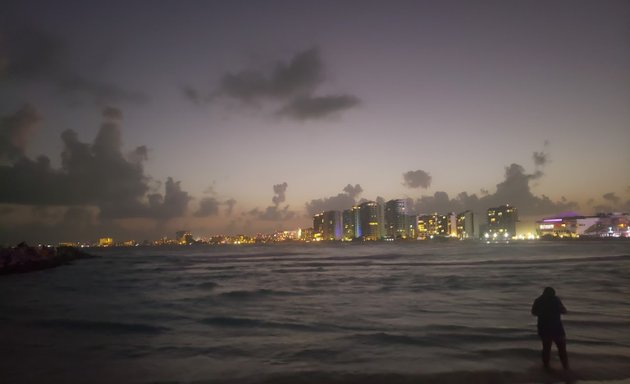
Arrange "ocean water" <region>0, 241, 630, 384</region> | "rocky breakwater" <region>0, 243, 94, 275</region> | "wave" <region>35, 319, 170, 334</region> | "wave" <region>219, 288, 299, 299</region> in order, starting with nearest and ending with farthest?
"ocean water" <region>0, 241, 630, 384</region>
"wave" <region>35, 319, 170, 334</region>
"wave" <region>219, 288, 299, 299</region>
"rocky breakwater" <region>0, 243, 94, 275</region>

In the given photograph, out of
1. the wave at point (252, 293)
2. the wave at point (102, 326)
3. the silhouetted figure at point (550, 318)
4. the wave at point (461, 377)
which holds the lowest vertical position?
the wave at point (252, 293)

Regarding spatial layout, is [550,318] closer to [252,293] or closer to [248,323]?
[248,323]

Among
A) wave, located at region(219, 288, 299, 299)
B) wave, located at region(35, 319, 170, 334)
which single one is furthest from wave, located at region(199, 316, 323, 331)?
wave, located at region(219, 288, 299, 299)

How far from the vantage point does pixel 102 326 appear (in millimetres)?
19844

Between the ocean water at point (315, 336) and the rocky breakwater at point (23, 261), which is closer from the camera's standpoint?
the ocean water at point (315, 336)

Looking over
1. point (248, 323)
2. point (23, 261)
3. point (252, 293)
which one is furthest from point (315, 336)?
point (23, 261)

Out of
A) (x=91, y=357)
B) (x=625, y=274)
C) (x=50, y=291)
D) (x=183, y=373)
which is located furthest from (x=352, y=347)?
(x=625, y=274)

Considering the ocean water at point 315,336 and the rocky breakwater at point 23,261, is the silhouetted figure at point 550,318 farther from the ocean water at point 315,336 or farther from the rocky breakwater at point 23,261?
the rocky breakwater at point 23,261

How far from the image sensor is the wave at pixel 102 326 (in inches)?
739

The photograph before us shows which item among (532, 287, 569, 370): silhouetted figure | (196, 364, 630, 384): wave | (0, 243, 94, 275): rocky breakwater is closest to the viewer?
(196, 364, 630, 384): wave

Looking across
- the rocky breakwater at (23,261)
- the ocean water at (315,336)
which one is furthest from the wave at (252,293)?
the rocky breakwater at (23,261)

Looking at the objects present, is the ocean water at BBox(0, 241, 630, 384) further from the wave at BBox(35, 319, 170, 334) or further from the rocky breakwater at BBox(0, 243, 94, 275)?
the rocky breakwater at BBox(0, 243, 94, 275)

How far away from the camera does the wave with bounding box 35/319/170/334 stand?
18781 mm

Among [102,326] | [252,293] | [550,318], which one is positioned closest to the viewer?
[550,318]
